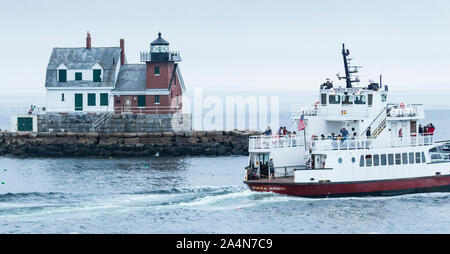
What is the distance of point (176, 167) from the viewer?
54.2 metres

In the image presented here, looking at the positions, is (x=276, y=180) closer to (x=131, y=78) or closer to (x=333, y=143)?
(x=333, y=143)

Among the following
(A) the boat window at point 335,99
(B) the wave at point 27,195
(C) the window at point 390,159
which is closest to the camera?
(B) the wave at point 27,195

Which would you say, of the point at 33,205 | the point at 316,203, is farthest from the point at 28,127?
the point at 316,203

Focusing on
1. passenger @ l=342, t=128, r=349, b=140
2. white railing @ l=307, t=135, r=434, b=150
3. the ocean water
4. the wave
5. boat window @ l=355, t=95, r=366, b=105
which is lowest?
the ocean water

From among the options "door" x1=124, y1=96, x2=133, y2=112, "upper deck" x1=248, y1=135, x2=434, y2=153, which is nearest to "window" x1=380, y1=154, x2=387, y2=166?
"upper deck" x1=248, y1=135, x2=434, y2=153

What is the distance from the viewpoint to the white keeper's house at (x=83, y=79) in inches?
2734

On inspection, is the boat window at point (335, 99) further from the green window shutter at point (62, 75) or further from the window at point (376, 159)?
the green window shutter at point (62, 75)

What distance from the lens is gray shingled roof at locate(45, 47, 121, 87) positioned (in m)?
70.1

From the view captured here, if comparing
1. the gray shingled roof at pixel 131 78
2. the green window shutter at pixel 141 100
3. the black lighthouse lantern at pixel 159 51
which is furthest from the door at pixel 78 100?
the black lighthouse lantern at pixel 159 51

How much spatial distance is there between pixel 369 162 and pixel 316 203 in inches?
147

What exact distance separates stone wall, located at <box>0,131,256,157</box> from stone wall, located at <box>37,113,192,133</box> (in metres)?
1.41

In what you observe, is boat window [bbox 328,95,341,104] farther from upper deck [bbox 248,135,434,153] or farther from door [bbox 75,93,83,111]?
door [bbox 75,93,83,111]

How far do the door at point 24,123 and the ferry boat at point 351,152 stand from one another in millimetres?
34775
